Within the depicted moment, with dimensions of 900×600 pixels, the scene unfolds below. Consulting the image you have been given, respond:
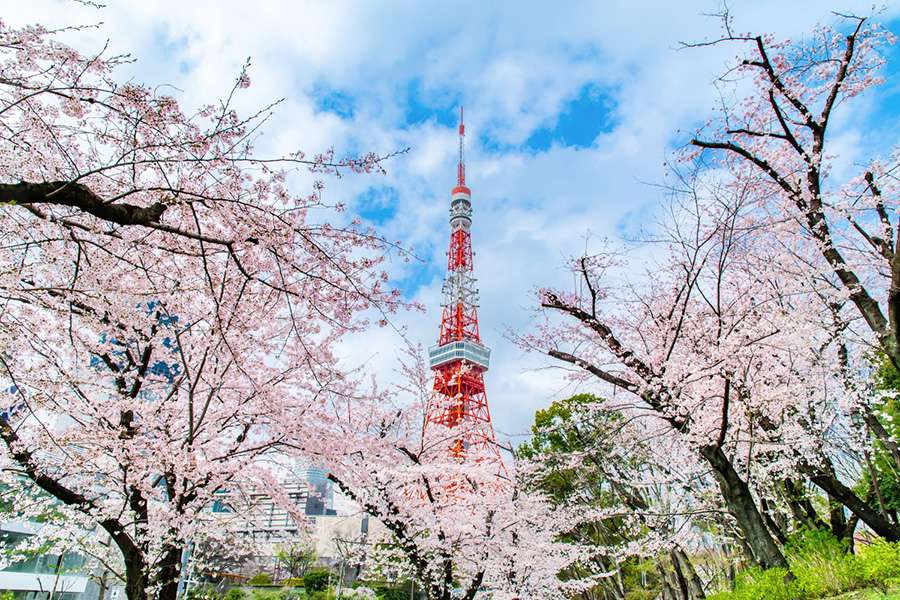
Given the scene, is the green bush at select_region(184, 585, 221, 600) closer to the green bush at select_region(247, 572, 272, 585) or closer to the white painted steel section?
the green bush at select_region(247, 572, 272, 585)

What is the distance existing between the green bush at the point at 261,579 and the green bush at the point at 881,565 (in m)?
37.1

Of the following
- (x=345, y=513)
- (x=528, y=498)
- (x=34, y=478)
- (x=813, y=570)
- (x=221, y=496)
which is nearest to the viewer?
(x=34, y=478)

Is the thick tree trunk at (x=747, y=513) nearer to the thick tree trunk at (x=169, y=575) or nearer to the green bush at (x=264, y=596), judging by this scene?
the thick tree trunk at (x=169, y=575)

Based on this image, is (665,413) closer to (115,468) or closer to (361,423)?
(361,423)

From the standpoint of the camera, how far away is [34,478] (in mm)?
4574

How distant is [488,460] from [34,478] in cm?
906

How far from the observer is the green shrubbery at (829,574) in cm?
432

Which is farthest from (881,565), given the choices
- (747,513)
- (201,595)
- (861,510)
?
(201,595)

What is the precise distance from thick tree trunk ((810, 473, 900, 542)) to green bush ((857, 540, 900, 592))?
4.91 ft

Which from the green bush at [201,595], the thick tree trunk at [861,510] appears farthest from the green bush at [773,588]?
the green bush at [201,595]

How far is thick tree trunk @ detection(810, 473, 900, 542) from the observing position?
588 centimetres

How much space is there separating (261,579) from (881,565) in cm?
3835

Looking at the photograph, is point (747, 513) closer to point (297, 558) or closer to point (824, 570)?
point (824, 570)

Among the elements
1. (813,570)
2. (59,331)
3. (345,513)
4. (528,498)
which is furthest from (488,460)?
(59,331)
